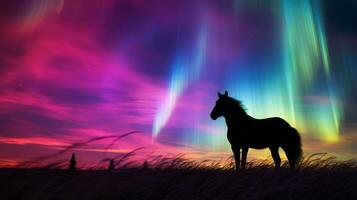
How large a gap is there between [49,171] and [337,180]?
4.57m

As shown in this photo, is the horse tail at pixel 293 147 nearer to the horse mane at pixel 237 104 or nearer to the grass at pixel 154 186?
the horse mane at pixel 237 104

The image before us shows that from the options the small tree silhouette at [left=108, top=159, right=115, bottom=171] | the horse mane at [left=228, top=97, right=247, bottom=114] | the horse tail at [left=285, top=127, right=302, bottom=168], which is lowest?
the horse tail at [left=285, top=127, right=302, bottom=168]

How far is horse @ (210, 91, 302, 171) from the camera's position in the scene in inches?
561

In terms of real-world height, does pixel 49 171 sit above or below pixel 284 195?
above

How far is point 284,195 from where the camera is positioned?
5.78m

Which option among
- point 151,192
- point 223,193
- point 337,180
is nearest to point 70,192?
point 151,192

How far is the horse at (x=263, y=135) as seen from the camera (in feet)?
46.8

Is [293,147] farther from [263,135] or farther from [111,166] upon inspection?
[111,166]

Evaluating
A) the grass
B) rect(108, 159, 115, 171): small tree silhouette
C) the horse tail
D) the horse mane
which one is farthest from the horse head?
rect(108, 159, 115, 171): small tree silhouette

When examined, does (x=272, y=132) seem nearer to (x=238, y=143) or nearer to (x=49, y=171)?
(x=238, y=143)

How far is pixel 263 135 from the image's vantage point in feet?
47.8

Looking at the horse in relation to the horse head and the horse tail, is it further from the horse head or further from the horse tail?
the horse head

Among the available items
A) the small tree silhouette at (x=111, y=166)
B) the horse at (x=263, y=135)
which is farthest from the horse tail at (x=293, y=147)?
the small tree silhouette at (x=111, y=166)

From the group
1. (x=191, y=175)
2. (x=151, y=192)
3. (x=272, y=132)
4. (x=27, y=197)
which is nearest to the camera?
(x=27, y=197)
